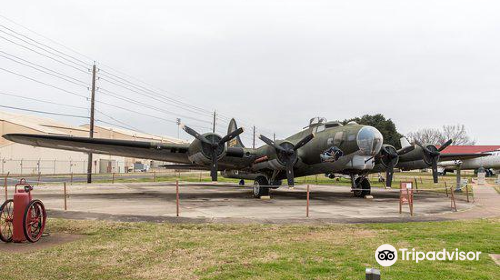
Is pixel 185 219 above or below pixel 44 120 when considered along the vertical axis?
below

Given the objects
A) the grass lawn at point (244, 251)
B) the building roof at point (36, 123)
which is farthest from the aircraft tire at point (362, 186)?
the building roof at point (36, 123)

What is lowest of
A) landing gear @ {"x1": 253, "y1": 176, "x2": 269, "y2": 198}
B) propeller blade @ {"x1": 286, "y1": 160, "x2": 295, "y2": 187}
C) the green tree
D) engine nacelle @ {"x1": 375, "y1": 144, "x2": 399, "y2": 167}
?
landing gear @ {"x1": 253, "y1": 176, "x2": 269, "y2": 198}

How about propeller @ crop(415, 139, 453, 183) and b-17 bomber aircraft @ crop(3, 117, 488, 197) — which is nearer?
b-17 bomber aircraft @ crop(3, 117, 488, 197)

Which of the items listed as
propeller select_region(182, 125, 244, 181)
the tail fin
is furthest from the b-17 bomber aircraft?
the tail fin

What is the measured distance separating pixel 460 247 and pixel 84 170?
68.7 meters

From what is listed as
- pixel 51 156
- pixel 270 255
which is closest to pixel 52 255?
pixel 270 255

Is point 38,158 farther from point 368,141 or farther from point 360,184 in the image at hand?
point 368,141

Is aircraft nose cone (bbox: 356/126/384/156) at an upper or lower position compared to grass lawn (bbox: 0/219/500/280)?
upper

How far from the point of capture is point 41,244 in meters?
8.17

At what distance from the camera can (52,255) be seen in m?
7.14

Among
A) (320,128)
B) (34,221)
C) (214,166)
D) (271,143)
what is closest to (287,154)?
(271,143)

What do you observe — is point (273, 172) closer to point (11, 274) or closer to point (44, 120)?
point (11, 274)

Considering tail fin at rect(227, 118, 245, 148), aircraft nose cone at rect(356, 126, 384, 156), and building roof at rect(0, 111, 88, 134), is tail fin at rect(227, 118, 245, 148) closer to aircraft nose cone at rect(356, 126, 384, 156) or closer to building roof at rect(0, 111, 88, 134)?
aircraft nose cone at rect(356, 126, 384, 156)

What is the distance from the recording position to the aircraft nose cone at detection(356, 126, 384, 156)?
18453mm
